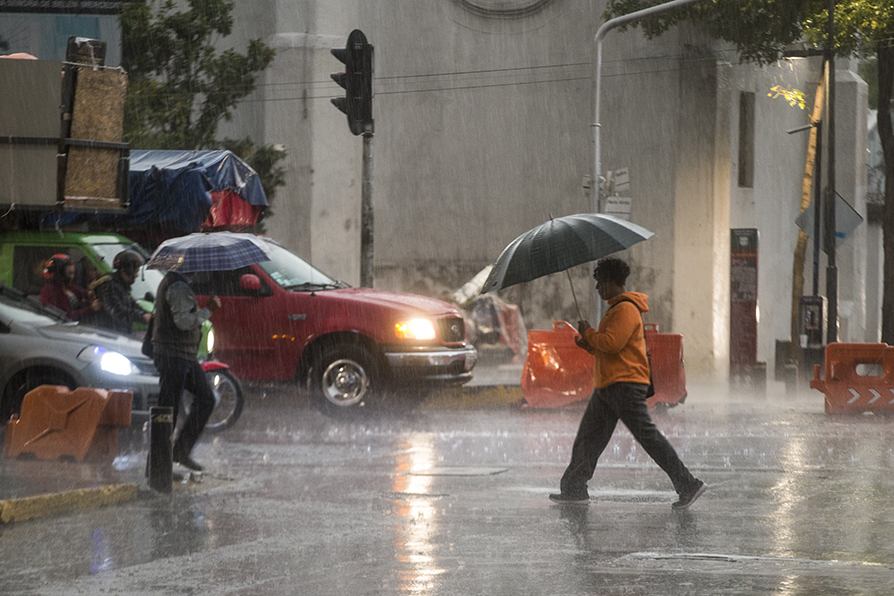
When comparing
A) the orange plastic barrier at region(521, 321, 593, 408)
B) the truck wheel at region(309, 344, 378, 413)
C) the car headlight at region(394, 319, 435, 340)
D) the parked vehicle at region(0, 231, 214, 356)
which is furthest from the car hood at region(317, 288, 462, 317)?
the parked vehicle at region(0, 231, 214, 356)

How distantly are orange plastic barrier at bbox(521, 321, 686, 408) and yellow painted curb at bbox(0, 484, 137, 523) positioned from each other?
738cm

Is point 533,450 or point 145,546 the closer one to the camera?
point 145,546

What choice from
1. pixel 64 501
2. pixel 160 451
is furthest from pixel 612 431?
pixel 64 501

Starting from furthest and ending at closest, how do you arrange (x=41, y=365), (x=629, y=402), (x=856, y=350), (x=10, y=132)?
1. (x=856, y=350)
2. (x=41, y=365)
3. (x=629, y=402)
4. (x=10, y=132)

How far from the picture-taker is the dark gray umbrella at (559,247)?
25.9 feet

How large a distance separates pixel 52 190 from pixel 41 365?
15.0ft

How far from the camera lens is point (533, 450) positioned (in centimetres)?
1134

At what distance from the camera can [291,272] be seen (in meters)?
14.2

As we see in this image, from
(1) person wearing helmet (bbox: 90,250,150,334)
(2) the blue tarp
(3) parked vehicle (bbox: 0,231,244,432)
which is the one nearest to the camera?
(1) person wearing helmet (bbox: 90,250,150,334)

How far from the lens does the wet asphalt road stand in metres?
5.95

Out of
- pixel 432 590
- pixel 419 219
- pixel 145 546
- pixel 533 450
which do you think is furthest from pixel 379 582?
pixel 419 219

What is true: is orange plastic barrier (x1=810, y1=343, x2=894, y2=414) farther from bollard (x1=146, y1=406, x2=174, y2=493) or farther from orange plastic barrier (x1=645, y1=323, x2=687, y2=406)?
bollard (x1=146, y1=406, x2=174, y2=493)

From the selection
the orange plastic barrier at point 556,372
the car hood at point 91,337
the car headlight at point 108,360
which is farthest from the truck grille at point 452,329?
the car headlight at point 108,360

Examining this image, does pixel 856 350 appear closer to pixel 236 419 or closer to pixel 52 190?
pixel 236 419
